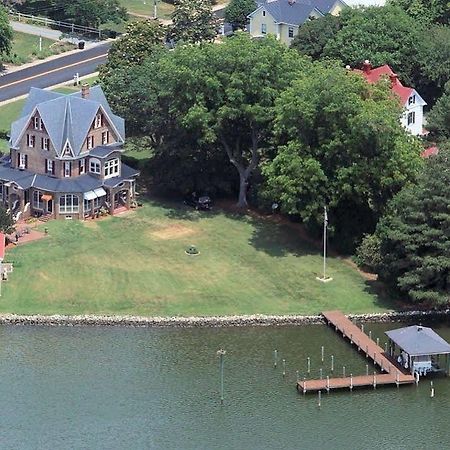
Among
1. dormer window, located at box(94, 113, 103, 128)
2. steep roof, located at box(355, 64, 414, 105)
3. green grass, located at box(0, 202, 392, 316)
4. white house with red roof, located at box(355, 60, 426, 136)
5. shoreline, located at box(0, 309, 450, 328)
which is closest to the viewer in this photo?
shoreline, located at box(0, 309, 450, 328)

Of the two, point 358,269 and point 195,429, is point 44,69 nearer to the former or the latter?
point 358,269

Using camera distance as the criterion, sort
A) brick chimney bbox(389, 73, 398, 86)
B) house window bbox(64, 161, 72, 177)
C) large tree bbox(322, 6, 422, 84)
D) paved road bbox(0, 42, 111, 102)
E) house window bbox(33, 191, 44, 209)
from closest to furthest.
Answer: house window bbox(33, 191, 44, 209) < house window bbox(64, 161, 72, 177) < brick chimney bbox(389, 73, 398, 86) < large tree bbox(322, 6, 422, 84) < paved road bbox(0, 42, 111, 102)

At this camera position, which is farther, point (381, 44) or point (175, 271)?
point (381, 44)

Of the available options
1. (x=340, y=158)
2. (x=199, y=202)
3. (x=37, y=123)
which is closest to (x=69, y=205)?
(x=37, y=123)

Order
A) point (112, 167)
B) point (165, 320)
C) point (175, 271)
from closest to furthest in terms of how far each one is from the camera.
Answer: point (165, 320), point (175, 271), point (112, 167)

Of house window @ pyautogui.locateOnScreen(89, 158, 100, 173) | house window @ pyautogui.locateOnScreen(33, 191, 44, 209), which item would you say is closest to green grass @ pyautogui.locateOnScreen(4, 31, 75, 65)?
house window @ pyautogui.locateOnScreen(89, 158, 100, 173)

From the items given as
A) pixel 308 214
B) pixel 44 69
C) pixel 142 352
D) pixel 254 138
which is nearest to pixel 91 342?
pixel 142 352

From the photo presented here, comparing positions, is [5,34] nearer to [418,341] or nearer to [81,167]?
Answer: [81,167]

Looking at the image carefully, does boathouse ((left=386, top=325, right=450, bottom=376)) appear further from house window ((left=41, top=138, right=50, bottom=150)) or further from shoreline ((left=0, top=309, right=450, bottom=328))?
house window ((left=41, top=138, right=50, bottom=150))
